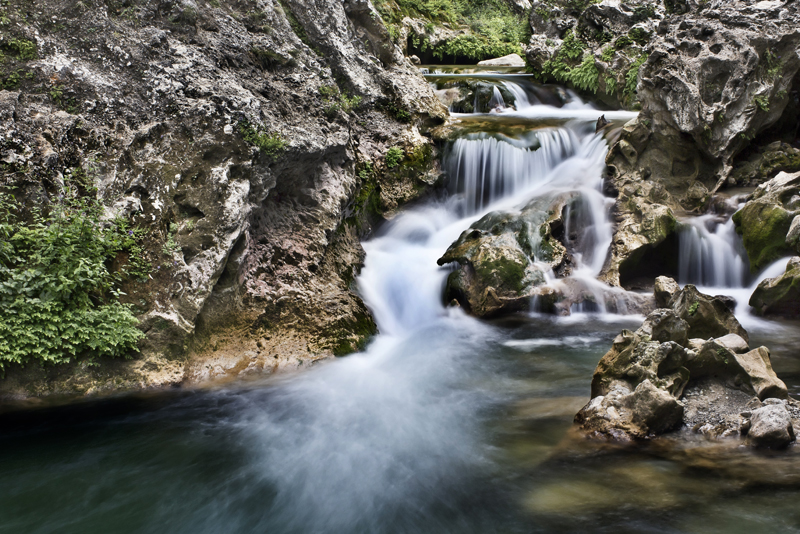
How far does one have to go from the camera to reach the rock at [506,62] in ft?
62.4

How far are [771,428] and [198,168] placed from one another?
20.4 feet

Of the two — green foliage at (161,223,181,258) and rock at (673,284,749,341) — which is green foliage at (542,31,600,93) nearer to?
rock at (673,284,749,341)

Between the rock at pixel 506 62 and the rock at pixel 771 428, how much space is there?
1739 centimetres

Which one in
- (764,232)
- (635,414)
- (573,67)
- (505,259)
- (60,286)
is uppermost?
(573,67)

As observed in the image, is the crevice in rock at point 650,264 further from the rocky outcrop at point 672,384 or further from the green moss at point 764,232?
the rocky outcrop at point 672,384

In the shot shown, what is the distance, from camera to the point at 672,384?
4.23m

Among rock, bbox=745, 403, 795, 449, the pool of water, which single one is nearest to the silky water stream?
the pool of water

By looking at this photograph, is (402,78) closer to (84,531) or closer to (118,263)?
(118,263)

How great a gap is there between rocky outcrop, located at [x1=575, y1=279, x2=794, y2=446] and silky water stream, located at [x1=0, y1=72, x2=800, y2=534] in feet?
0.78

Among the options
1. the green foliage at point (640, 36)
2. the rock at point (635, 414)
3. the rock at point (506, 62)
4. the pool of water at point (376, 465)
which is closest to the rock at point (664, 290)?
the pool of water at point (376, 465)

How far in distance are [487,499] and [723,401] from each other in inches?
88.6

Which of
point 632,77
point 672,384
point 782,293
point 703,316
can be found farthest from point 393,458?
point 632,77

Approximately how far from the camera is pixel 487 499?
146 inches

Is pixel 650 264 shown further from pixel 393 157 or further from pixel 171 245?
pixel 171 245
